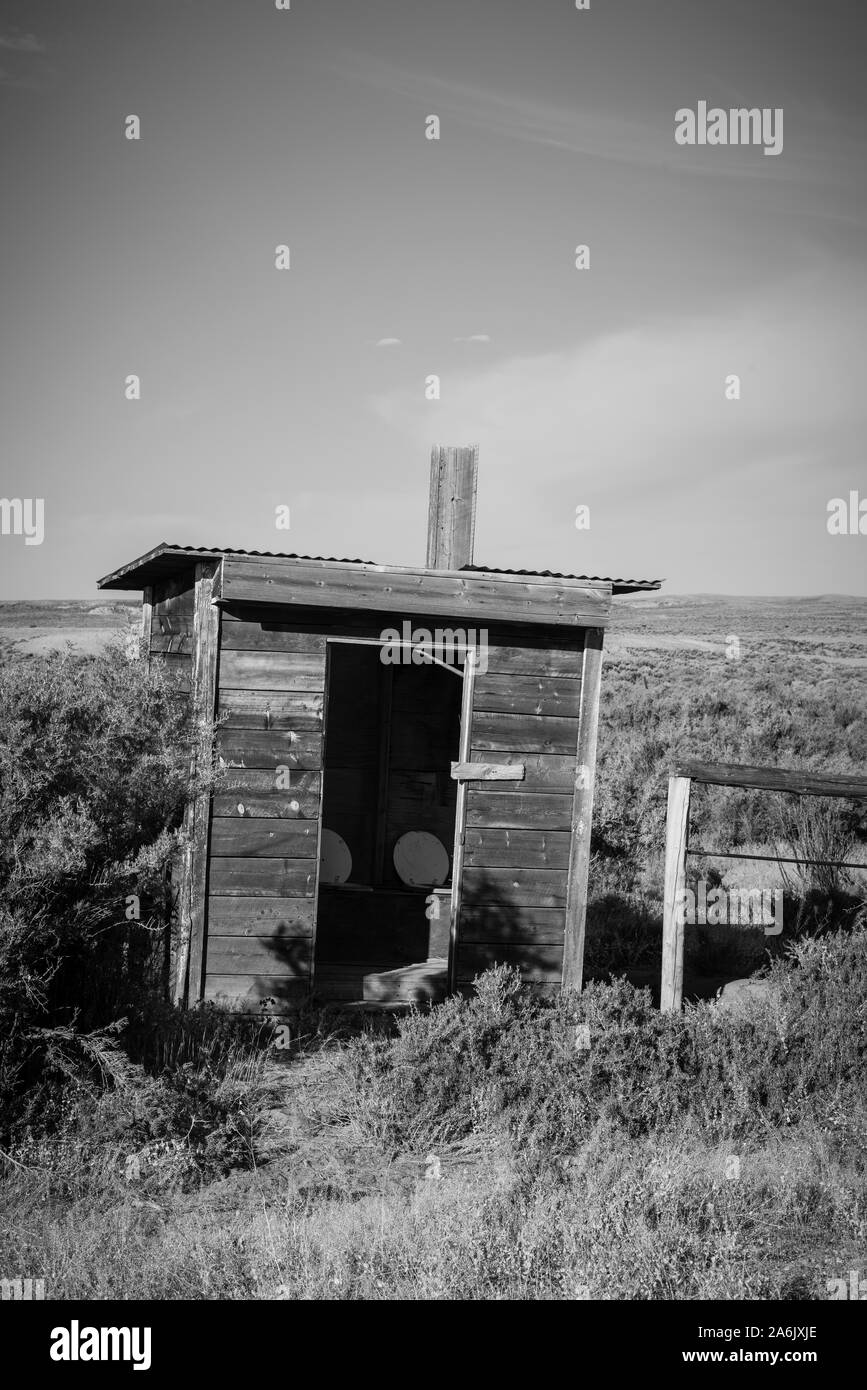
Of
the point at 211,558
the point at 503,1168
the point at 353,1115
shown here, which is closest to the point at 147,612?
the point at 211,558

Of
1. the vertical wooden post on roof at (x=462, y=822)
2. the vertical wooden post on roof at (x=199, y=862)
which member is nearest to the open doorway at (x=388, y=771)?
the vertical wooden post on roof at (x=462, y=822)

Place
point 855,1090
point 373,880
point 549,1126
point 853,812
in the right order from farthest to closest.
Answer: point 853,812
point 373,880
point 855,1090
point 549,1126

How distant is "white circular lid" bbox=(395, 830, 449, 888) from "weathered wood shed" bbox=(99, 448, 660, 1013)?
5.73ft

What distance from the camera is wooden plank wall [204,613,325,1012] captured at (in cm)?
730

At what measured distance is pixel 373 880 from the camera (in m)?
10.9

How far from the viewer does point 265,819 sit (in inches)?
290

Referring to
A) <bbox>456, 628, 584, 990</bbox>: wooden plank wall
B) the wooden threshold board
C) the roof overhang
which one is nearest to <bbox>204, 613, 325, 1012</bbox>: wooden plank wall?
the roof overhang

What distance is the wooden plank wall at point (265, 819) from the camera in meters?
7.30

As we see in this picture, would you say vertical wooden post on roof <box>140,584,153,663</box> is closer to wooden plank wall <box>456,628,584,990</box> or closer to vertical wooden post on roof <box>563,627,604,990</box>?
wooden plank wall <box>456,628,584,990</box>
